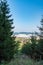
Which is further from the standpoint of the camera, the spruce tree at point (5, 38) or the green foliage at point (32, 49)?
the green foliage at point (32, 49)

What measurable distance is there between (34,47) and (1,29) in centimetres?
1032

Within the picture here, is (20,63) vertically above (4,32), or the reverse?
(4,32)

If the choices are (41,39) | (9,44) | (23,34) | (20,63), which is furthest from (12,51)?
(23,34)

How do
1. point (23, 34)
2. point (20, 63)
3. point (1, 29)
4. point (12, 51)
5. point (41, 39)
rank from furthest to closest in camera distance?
point (23, 34) → point (41, 39) → point (12, 51) → point (1, 29) → point (20, 63)

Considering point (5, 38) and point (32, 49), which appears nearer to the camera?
point (5, 38)

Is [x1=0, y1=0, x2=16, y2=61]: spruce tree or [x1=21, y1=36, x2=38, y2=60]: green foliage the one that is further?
[x1=21, y1=36, x2=38, y2=60]: green foliage

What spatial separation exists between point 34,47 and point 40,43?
1605 millimetres

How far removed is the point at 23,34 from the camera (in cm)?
3023

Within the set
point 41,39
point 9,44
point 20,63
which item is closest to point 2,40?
point 9,44

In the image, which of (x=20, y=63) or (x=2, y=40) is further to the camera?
(x=2, y=40)

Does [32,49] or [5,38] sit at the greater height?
[5,38]

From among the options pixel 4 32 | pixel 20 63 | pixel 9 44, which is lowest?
pixel 20 63

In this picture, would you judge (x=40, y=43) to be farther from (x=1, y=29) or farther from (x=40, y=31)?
(x=1, y=29)

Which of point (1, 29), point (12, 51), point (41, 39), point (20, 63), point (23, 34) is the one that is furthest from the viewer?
point (23, 34)
